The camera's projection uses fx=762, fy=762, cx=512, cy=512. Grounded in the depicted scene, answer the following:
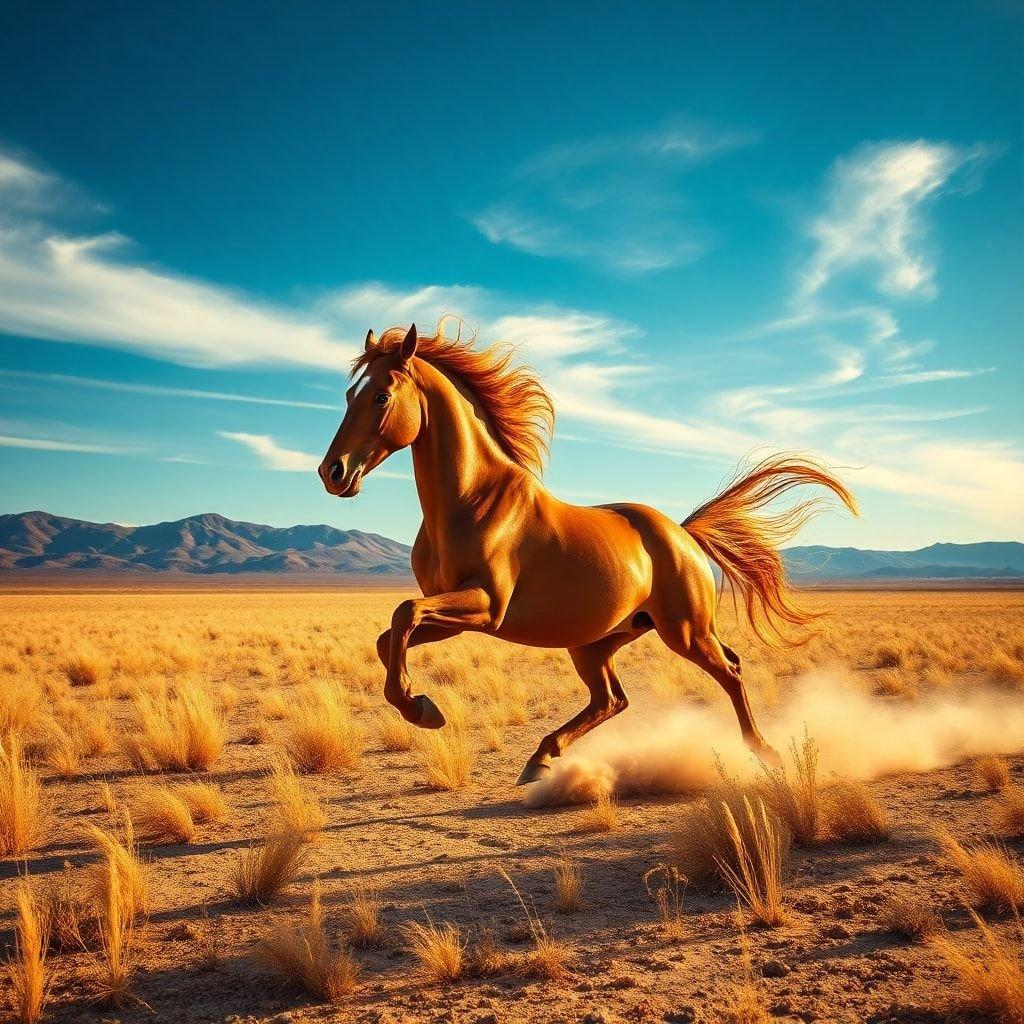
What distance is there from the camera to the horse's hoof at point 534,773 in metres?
6.18

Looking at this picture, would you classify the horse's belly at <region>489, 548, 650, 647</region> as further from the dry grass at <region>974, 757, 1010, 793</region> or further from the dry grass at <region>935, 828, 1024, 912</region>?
the dry grass at <region>974, 757, 1010, 793</region>

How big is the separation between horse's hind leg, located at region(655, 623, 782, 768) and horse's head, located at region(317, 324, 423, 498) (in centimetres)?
266

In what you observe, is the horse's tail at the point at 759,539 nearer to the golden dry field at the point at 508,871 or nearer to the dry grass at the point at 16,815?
the golden dry field at the point at 508,871

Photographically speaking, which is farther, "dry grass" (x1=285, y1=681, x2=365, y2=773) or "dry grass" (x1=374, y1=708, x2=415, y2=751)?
"dry grass" (x1=374, y1=708, x2=415, y2=751)

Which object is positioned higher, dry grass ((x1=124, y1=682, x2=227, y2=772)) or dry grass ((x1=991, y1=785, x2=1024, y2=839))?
dry grass ((x1=991, y1=785, x2=1024, y2=839))

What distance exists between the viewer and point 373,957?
134 inches

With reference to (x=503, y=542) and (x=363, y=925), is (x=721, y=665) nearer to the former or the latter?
(x=503, y=542)

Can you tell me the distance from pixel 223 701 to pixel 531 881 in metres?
8.94

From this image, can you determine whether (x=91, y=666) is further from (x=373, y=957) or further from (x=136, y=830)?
(x=373, y=957)

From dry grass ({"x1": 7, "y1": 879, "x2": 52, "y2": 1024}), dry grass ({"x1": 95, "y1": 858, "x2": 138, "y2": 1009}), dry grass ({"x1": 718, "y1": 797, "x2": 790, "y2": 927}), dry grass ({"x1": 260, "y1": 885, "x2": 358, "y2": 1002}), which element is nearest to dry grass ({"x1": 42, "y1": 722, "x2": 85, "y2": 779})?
dry grass ({"x1": 95, "y1": 858, "x2": 138, "y2": 1009})

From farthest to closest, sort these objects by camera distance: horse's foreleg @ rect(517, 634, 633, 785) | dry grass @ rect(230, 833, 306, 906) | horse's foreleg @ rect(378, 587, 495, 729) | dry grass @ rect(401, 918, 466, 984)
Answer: horse's foreleg @ rect(517, 634, 633, 785) → horse's foreleg @ rect(378, 587, 495, 729) → dry grass @ rect(230, 833, 306, 906) → dry grass @ rect(401, 918, 466, 984)

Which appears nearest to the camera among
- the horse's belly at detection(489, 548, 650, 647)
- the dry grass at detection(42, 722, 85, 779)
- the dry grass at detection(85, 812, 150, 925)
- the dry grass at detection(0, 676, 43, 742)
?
the dry grass at detection(85, 812, 150, 925)

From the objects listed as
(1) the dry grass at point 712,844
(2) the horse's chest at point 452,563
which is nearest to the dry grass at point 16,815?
(2) the horse's chest at point 452,563

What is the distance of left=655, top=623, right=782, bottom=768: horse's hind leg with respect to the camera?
6070 mm
